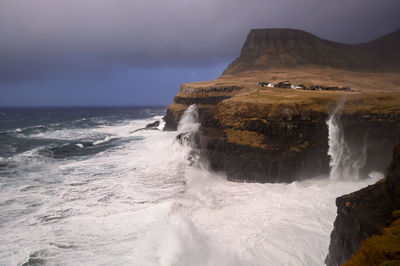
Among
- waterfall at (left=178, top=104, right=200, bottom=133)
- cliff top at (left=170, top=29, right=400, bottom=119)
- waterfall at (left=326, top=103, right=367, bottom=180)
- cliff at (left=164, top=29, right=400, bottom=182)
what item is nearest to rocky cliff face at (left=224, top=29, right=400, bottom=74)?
cliff top at (left=170, top=29, right=400, bottom=119)

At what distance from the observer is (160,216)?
13367 millimetres

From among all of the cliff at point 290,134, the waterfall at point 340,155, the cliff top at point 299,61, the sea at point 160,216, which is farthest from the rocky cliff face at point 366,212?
the cliff top at point 299,61

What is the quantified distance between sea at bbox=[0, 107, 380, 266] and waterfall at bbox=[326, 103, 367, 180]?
0.83 meters

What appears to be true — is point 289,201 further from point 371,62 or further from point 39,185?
point 371,62

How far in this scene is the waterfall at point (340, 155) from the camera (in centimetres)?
1892

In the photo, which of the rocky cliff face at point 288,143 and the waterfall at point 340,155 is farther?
the waterfall at point 340,155

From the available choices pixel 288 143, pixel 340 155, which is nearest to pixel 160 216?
pixel 288 143

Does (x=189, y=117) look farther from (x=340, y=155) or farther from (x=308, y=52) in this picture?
(x=308, y=52)

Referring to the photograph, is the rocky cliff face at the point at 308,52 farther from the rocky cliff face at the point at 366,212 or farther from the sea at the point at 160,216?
the rocky cliff face at the point at 366,212

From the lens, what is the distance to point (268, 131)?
2025 centimetres

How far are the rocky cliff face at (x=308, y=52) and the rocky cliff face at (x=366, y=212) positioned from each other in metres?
73.1

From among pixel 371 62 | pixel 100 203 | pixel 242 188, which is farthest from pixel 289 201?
pixel 371 62

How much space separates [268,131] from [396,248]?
616 inches

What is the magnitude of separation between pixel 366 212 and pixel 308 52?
85425 mm
